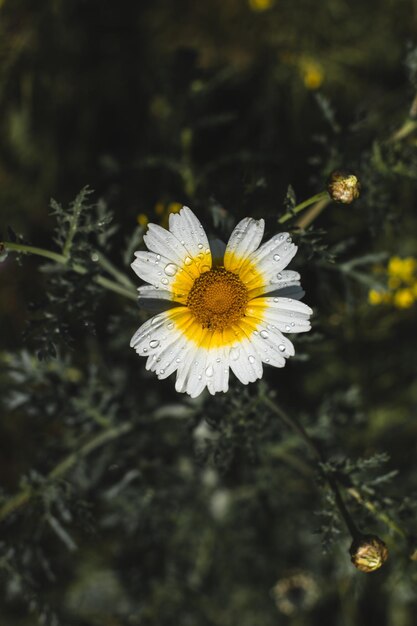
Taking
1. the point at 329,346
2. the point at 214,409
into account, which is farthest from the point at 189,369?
the point at 329,346

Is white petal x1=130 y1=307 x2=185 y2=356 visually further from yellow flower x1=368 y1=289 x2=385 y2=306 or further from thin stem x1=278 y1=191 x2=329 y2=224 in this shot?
yellow flower x1=368 y1=289 x2=385 y2=306

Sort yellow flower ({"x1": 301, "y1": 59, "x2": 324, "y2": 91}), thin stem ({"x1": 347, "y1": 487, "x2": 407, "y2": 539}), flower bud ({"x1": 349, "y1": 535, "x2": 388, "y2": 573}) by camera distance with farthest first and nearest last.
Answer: yellow flower ({"x1": 301, "y1": 59, "x2": 324, "y2": 91})
thin stem ({"x1": 347, "y1": 487, "x2": 407, "y2": 539})
flower bud ({"x1": 349, "y1": 535, "x2": 388, "y2": 573})

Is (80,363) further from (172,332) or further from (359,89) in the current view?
(359,89)

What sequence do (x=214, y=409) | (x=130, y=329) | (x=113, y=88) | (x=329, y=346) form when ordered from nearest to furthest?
(x=214, y=409), (x=130, y=329), (x=329, y=346), (x=113, y=88)

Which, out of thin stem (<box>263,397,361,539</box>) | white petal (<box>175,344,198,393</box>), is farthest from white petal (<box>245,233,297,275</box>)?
thin stem (<box>263,397,361,539</box>)

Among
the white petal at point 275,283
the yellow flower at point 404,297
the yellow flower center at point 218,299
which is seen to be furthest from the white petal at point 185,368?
the yellow flower at point 404,297

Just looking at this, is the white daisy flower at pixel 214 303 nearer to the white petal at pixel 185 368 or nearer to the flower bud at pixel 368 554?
the white petal at pixel 185 368
